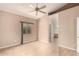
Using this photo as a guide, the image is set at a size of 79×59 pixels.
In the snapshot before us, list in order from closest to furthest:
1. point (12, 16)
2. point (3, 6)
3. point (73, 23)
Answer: point (3, 6), point (12, 16), point (73, 23)

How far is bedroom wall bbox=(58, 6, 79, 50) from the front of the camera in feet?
8.10

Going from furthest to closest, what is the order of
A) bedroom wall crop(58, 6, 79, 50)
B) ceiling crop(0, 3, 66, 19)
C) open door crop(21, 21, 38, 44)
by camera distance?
bedroom wall crop(58, 6, 79, 50) → open door crop(21, 21, 38, 44) → ceiling crop(0, 3, 66, 19)

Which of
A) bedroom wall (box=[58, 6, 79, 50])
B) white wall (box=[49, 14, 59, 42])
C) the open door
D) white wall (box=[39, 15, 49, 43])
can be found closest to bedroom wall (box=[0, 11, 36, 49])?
the open door

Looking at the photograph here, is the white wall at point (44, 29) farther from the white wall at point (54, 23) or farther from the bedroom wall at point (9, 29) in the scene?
the bedroom wall at point (9, 29)

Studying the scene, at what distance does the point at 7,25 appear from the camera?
2133 mm

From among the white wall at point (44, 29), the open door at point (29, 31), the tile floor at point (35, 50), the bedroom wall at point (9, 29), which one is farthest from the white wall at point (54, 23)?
the bedroom wall at point (9, 29)

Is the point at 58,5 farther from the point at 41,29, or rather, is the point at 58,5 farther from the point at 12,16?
the point at 12,16

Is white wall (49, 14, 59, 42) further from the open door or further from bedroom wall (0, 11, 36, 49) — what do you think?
bedroom wall (0, 11, 36, 49)

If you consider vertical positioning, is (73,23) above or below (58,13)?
below

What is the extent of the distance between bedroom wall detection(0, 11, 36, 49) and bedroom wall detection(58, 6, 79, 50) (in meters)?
0.95

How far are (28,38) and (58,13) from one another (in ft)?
3.13

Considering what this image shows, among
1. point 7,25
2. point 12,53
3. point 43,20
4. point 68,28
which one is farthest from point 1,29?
point 68,28

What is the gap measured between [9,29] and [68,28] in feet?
5.08

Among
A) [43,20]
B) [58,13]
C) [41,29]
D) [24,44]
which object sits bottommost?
[24,44]
